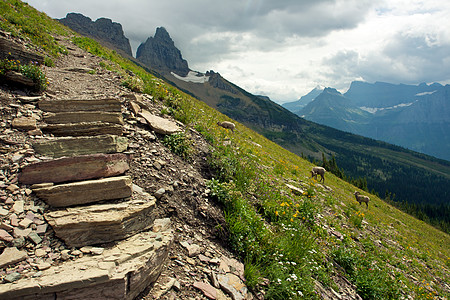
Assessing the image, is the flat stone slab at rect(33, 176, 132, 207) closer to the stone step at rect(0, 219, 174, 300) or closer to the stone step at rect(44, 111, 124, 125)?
the stone step at rect(0, 219, 174, 300)

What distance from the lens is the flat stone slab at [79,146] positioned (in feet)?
19.5

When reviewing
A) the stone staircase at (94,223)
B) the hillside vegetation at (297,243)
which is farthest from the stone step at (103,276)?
the hillside vegetation at (297,243)

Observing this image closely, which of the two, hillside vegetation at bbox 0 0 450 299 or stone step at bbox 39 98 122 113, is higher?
stone step at bbox 39 98 122 113

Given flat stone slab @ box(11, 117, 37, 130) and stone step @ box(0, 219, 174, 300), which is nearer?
stone step @ box(0, 219, 174, 300)

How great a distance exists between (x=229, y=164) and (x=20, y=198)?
6482 mm

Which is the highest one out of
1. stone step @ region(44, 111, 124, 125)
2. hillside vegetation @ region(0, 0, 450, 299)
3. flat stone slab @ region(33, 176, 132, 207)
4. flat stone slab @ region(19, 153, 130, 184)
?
stone step @ region(44, 111, 124, 125)

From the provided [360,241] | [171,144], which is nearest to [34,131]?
[171,144]

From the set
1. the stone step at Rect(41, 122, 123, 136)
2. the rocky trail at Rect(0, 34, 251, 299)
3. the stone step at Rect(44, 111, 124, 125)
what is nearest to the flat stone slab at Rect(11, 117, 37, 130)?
the rocky trail at Rect(0, 34, 251, 299)

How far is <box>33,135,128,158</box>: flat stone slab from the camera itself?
5945 mm

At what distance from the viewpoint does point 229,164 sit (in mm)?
9086

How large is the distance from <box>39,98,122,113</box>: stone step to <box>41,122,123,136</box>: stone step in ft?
4.56

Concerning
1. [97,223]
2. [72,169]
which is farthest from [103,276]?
[72,169]

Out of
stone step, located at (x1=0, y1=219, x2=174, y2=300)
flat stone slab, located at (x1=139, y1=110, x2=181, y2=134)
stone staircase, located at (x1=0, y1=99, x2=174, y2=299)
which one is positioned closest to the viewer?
stone step, located at (x1=0, y1=219, x2=174, y2=300)

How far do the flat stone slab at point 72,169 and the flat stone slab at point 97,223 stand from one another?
38.3 inches
